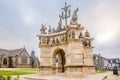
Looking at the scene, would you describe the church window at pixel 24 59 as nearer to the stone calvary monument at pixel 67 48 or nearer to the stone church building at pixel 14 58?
the stone church building at pixel 14 58

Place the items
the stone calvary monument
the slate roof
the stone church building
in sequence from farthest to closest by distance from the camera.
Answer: the slate roof < the stone church building < the stone calvary monument

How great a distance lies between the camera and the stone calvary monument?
23297 mm

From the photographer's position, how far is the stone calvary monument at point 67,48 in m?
23.3

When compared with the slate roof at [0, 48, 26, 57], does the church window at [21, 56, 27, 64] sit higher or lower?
lower

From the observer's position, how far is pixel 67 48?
82.5 feet

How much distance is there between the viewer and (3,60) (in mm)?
66875

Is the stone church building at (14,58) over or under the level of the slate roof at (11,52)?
under

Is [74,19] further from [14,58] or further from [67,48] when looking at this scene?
[14,58]

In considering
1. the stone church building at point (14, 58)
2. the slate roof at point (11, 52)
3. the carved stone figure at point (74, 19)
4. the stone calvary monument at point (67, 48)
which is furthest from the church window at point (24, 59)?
the carved stone figure at point (74, 19)

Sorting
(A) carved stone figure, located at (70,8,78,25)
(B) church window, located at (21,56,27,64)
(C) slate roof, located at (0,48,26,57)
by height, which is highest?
(A) carved stone figure, located at (70,8,78,25)

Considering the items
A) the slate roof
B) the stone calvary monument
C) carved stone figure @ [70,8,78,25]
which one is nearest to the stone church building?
the slate roof

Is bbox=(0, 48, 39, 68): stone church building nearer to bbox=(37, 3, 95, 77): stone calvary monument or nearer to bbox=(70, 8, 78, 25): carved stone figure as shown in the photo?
bbox=(37, 3, 95, 77): stone calvary monument

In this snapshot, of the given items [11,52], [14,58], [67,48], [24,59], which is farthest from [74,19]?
[11,52]

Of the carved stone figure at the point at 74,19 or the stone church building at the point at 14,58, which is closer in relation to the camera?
the carved stone figure at the point at 74,19
